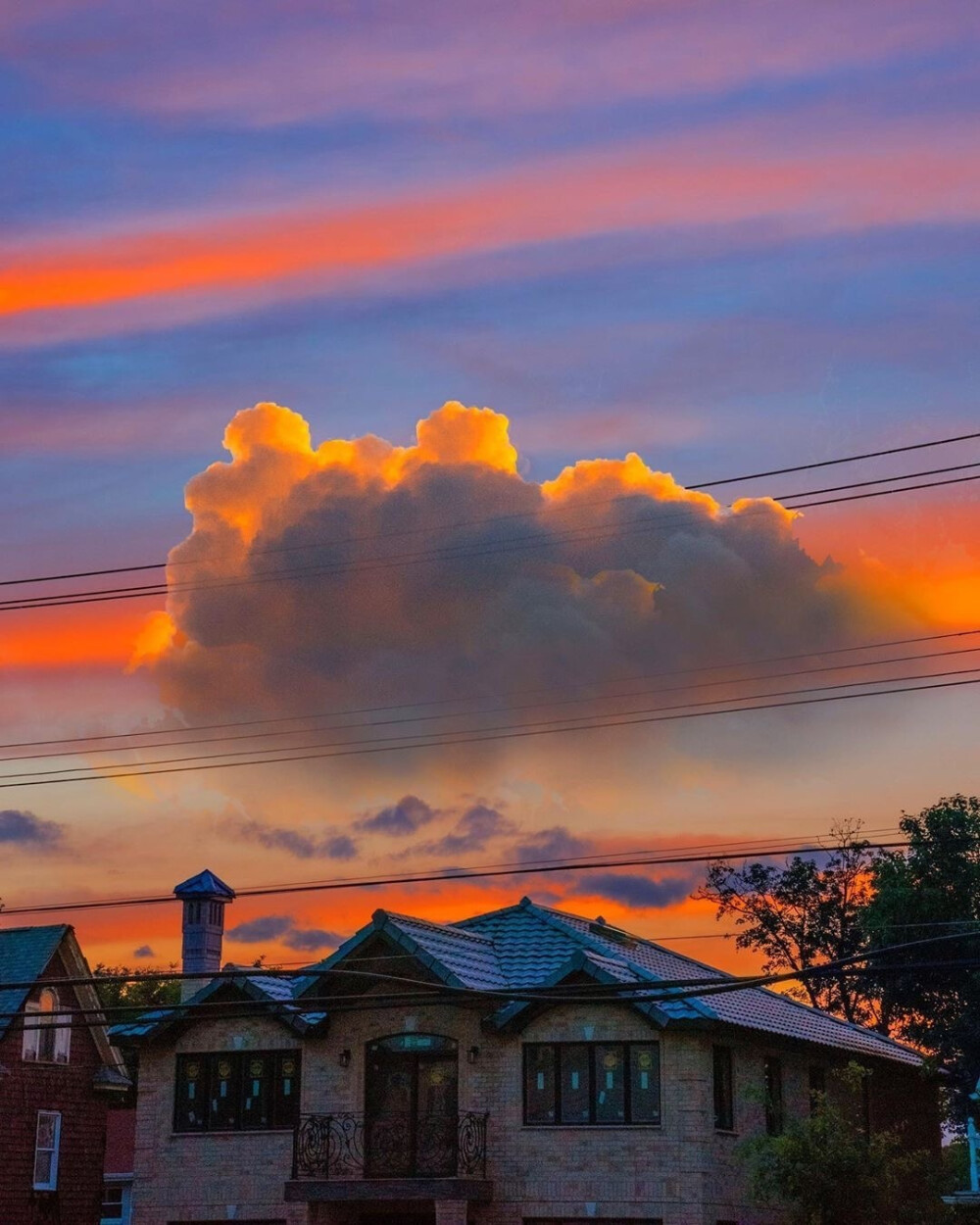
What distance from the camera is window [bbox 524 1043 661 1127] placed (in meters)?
36.7

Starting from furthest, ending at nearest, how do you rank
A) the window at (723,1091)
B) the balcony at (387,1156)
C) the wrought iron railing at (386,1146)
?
the wrought iron railing at (386,1146) → the window at (723,1091) → the balcony at (387,1156)

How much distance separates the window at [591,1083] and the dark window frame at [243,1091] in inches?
231

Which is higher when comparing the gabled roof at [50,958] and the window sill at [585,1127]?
the gabled roof at [50,958]

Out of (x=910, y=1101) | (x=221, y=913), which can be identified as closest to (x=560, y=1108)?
(x=221, y=913)

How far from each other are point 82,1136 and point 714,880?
106ft

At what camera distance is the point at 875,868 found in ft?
190

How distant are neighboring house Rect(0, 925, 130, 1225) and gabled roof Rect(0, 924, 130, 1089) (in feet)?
0.09

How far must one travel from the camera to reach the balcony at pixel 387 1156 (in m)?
36.9

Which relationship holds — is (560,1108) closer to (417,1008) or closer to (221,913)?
(417,1008)

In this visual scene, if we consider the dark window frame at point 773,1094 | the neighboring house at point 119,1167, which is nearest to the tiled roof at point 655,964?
the dark window frame at point 773,1094

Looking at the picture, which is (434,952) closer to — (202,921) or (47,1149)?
(202,921)

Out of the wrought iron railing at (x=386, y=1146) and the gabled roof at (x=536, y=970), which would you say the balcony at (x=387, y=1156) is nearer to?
the wrought iron railing at (x=386, y=1146)

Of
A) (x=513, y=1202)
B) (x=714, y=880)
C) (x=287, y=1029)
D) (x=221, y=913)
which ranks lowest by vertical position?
(x=513, y=1202)

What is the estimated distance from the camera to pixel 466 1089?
1492 inches
